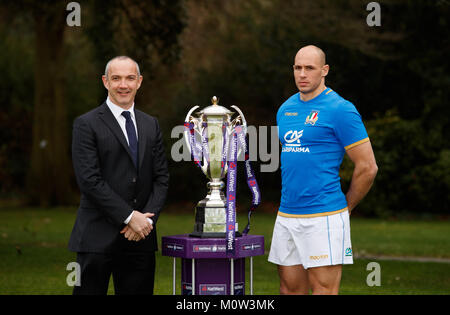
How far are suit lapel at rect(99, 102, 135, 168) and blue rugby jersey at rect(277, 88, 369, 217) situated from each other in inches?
43.1

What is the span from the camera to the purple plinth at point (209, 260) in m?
5.19

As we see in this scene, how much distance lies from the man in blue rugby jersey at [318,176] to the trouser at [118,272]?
0.93m

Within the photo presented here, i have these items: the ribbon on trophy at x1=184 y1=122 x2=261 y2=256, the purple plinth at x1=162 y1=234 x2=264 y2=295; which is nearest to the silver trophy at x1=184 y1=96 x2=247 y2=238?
the ribbon on trophy at x1=184 y1=122 x2=261 y2=256

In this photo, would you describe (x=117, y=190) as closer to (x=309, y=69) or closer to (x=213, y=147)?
(x=213, y=147)

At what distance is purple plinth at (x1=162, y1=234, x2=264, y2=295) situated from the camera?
5.19 meters

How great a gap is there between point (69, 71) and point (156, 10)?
46.6ft

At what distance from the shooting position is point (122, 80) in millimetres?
4949

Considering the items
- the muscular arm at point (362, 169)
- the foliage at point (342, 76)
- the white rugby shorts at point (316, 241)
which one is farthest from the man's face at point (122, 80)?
the foliage at point (342, 76)

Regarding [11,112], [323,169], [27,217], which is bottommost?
[27,217]

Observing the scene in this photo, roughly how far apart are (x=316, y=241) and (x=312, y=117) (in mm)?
806

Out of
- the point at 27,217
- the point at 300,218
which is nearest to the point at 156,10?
the point at 27,217

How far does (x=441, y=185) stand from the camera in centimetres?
1962

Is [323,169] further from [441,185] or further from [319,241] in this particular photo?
[441,185]
